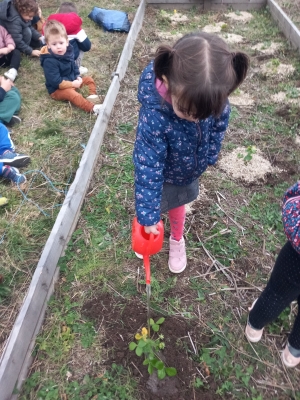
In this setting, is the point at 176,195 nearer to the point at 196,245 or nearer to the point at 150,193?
the point at 150,193

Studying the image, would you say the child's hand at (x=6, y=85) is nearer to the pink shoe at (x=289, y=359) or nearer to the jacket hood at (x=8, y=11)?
the jacket hood at (x=8, y=11)

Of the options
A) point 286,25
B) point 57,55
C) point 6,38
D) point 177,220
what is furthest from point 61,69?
point 286,25

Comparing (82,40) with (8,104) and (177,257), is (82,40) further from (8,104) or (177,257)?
(177,257)

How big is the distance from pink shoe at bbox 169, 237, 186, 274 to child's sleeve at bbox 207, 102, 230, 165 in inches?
27.6

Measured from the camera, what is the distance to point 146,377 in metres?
1.90

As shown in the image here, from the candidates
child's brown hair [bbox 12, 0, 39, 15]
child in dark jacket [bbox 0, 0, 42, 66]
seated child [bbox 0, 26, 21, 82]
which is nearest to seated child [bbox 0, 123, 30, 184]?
seated child [bbox 0, 26, 21, 82]

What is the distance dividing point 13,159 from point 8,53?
2344 mm

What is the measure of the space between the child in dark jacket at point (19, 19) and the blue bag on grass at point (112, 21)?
1390mm

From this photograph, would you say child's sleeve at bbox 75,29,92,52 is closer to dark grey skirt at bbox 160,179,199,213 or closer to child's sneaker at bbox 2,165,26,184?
child's sneaker at bbox 2,165,26,184

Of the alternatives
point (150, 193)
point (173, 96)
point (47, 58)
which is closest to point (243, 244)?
point (150, 193)

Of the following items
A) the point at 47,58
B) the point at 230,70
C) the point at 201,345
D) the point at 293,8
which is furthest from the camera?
the point at 293,8

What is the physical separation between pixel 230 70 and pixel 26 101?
344 centimetres

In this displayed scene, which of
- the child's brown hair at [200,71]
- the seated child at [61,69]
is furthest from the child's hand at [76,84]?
the child's brown hair at [200,71]

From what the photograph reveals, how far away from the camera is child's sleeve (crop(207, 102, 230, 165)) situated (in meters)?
1.80
